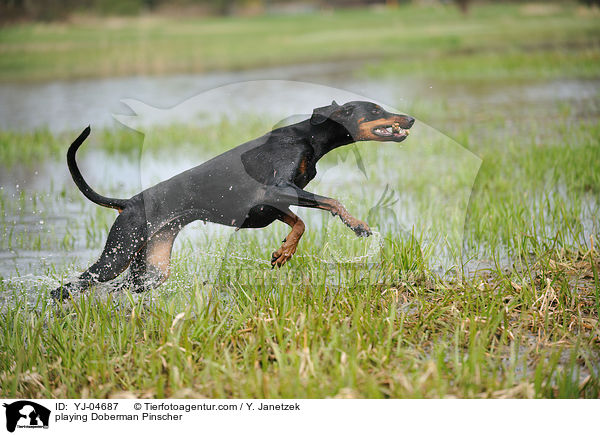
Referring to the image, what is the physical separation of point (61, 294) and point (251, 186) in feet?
3.57

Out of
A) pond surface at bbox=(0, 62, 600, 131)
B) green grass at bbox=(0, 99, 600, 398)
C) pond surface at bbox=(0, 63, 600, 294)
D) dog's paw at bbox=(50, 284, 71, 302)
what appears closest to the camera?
green grass at bbox=(0, 99, 600, 398)

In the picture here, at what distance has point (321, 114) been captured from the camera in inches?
108

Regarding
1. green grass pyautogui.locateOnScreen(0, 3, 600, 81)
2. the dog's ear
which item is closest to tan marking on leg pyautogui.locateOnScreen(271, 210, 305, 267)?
the dog's ear

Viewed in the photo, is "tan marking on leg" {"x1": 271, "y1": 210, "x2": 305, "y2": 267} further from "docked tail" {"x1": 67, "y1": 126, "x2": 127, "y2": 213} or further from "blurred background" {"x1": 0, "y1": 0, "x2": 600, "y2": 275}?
"docked tail" {"x1": 67, "y1": 126, "x2": 127, "y2": 213}

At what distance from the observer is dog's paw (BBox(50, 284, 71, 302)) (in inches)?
122

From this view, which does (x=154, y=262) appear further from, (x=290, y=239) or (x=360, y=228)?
(x=360, y=228)

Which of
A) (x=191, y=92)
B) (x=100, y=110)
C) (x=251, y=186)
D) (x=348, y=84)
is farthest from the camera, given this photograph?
(x=191, y=92)

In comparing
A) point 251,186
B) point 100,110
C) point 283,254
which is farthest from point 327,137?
Result: point 100,110
